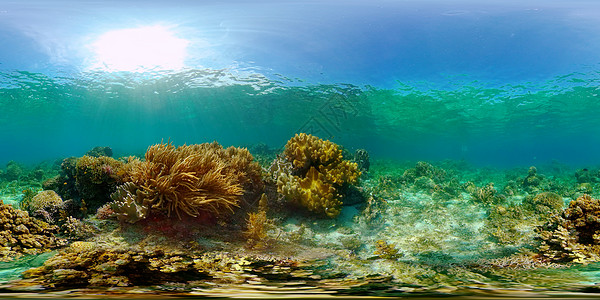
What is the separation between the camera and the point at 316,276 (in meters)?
3.47

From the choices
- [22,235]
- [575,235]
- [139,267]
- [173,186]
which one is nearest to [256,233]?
[173,186]

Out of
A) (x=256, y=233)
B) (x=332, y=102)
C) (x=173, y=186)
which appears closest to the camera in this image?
(x=173, y=186)

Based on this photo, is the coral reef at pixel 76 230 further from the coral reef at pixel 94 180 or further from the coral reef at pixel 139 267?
the coral reef at pixel 94 180

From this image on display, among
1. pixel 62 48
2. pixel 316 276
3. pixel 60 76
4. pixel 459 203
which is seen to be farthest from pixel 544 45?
pixel 60 76

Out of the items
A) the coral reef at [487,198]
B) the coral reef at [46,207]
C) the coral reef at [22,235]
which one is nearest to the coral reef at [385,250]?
the coral reef at [487,198]

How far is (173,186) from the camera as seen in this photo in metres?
4.81

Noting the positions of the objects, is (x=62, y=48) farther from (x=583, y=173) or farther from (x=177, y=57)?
(x=583, y=173)

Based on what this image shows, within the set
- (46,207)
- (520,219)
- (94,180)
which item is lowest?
(520,219)

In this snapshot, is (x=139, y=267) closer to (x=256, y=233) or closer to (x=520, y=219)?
(x=256, y=233)

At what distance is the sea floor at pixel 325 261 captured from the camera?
2609 mm

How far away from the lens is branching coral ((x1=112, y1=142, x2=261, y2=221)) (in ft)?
15.6

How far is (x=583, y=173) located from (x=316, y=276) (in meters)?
19.6

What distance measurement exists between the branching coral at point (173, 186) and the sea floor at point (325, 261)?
1.28 ft

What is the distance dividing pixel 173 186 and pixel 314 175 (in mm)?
3249
